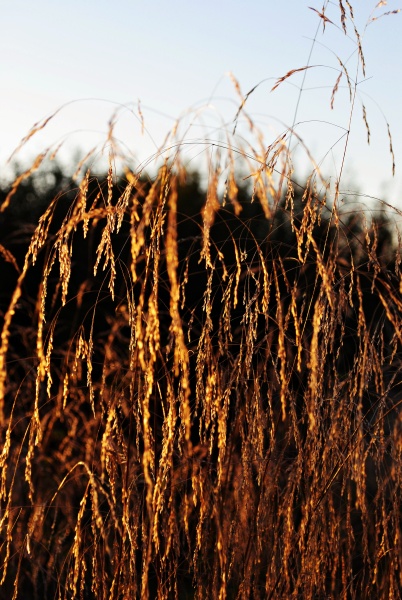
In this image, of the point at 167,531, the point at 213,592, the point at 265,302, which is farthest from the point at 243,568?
the point at 265,302

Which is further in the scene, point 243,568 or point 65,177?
point 65,177

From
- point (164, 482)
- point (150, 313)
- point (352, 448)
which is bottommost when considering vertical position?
point (164, 482)

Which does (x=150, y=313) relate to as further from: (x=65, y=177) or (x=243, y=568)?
(x=65, y=177)

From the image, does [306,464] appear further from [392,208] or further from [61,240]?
[61,240]

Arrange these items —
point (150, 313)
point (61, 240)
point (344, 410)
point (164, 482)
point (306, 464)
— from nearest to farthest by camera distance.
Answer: point (150, 313) < point (61, 240) < point (164, 482) < point (306, 464) < point (344, 410)

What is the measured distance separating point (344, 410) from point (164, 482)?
1.80 feet

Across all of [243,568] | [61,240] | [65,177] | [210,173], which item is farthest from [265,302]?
[65,177]

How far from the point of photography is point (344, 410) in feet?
6.27

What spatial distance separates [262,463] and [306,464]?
0.10 m

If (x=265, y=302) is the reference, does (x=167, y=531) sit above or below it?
below

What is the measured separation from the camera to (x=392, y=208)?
5.72 feet

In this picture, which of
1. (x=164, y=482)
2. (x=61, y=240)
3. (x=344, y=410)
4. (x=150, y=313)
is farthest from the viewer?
(x=344, y=410)

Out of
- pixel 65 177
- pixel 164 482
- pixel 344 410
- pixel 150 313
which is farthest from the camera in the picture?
pixel 65 177

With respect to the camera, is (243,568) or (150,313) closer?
(150,313)
